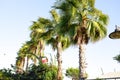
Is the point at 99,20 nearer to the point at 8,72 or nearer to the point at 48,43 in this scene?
the point at 48,43

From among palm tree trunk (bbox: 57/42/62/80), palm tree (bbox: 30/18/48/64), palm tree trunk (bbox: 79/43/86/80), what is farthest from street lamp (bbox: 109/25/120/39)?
palm tree (bbox: 30/18/48/64)

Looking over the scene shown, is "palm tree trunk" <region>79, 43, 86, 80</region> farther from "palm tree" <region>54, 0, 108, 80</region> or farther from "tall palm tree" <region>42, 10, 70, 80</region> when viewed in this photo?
"tall palm tree" <region>42, 10, 70, 80</region>

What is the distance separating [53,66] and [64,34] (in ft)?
38.6

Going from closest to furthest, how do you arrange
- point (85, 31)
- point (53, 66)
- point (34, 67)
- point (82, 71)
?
point (82, 71) < point (85, 31) < point (34, 67) < point (53, 66)

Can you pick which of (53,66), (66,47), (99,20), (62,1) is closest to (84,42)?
(99,20)

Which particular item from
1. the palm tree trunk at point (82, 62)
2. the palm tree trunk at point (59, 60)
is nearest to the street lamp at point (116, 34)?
the palm tree trunk at point (82, 62)

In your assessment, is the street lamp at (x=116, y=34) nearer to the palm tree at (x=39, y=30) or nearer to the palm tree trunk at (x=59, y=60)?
the palm tree trunk at (x=59, y=60)

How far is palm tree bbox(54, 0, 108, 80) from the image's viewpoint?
66.4ft

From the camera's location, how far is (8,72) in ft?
98.6

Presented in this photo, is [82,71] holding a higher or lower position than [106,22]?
lower

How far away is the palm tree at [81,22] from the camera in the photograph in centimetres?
2025

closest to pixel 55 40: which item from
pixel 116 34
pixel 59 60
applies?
pixel 59 60

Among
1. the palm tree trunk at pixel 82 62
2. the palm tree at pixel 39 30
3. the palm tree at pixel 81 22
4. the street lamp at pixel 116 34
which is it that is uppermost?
the palm tree at pixel 39 30

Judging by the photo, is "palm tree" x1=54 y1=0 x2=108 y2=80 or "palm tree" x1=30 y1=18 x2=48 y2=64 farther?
"palm tree" x1=30 y1=18 x2=48 y2=64
